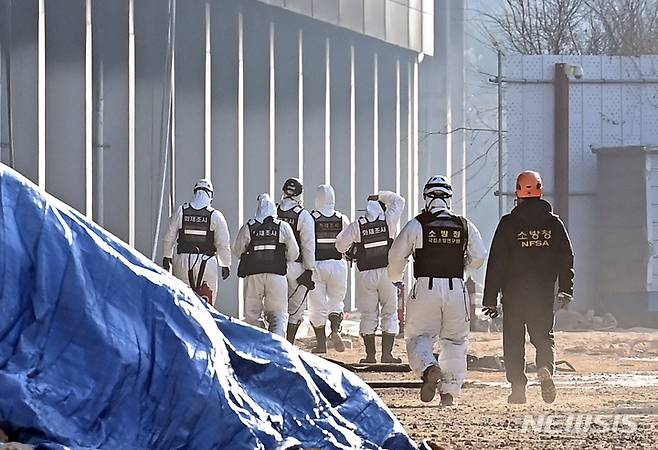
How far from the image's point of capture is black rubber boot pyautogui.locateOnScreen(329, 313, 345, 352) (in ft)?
79.4

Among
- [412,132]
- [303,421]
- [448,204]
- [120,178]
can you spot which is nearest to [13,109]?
[120,178]

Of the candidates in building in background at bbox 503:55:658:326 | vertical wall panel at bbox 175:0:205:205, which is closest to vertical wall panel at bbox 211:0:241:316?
vertical wall panel at bbox 175:0:205:205

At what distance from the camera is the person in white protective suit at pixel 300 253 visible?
71.1 ft

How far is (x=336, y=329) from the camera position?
80.1 feet

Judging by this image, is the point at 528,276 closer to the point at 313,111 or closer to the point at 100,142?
the point at 100,142

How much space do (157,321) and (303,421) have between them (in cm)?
95

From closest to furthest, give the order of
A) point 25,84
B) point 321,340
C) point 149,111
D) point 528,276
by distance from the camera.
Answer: point 528,276
point 321,340
point 25,84
point 149,111

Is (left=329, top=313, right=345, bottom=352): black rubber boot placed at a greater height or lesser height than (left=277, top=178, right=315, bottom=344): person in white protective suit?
lesser

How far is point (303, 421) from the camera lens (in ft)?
30.2

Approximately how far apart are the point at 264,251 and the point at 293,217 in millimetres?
1363

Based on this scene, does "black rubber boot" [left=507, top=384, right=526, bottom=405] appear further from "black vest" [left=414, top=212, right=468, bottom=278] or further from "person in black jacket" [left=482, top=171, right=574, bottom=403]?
"black vest" [left=414, top=212, right=468, bottom=278]

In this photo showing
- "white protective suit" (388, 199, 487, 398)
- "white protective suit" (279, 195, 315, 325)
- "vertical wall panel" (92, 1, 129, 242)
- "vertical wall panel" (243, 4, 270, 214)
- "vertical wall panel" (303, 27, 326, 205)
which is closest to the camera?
"white protective suit" (388, 199, 487, 398)

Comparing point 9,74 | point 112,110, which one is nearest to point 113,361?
point 9,74

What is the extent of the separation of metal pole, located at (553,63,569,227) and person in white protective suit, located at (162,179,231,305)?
12393 mm
